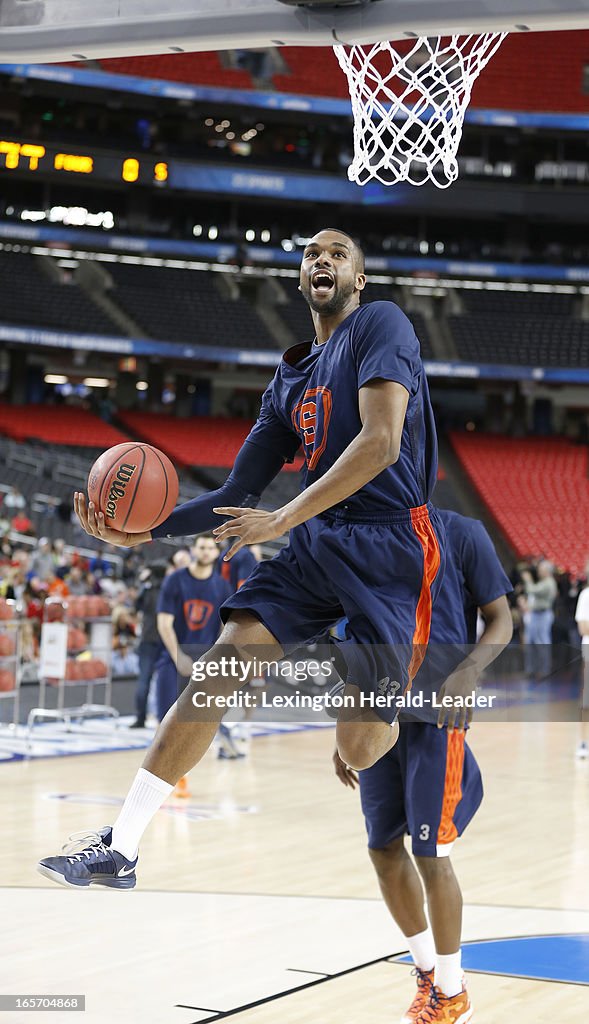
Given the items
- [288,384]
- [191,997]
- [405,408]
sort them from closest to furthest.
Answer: [405,408] → [288,384] → [191,997]

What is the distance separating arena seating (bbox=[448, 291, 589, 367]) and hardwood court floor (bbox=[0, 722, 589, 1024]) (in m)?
20.3

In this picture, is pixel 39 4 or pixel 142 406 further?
pixel 142 406

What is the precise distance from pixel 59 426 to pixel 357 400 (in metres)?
25.2

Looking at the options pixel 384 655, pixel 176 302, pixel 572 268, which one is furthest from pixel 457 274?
pixel 384 655

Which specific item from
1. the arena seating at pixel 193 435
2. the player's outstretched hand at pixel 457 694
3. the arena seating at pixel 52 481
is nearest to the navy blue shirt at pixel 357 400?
the player's outstretched hand at pixel 457 694

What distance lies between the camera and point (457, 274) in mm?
29938

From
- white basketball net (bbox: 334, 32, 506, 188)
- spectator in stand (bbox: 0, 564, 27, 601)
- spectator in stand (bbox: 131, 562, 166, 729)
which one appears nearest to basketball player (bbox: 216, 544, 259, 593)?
spectator in stand (bbox: 131, 562, 166, 729)

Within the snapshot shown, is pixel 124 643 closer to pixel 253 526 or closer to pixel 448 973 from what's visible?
pixel 448 973

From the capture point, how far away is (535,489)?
27.5 meters

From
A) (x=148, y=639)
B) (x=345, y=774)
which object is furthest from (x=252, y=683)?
(x=345, y=774)

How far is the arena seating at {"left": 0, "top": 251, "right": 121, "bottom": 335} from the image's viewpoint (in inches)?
1148

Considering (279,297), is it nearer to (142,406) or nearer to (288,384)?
(142,406)

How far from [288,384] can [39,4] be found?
7.72 feet

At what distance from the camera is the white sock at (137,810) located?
134 inches
